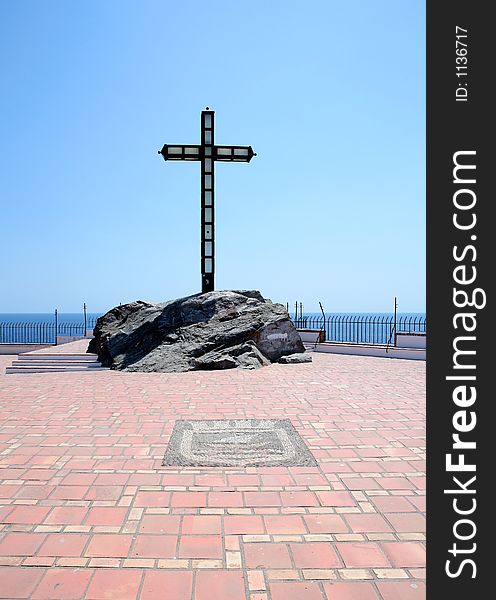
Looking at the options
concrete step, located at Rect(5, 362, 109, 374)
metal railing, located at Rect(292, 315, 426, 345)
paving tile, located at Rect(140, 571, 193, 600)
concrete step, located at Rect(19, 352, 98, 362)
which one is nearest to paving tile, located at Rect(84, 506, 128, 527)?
paving tile, located at Rect(140, 571, 193, 600)

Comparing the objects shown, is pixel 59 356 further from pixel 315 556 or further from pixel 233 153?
pixel 315 556

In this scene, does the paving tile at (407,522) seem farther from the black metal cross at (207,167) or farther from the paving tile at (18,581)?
the black metal cross at (207,167)

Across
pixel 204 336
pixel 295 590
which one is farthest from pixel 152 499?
pixel 204 336

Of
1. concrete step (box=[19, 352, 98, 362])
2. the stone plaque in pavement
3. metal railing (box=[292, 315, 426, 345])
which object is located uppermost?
metal railing (box=[292, 315, 426, 345])

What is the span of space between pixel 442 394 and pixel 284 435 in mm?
2956

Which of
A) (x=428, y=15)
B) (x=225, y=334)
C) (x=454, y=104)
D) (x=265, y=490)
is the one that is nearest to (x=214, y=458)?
(x=265, y=490)

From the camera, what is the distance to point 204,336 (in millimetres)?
10445

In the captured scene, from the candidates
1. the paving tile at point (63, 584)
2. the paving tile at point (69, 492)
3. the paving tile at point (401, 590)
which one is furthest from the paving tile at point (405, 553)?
the paving tile at point (69, 492)

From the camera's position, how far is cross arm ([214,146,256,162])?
40.8 ft

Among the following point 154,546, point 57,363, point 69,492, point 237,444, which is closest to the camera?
point 154,546

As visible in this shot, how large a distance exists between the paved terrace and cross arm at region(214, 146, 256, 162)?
8.57 meters

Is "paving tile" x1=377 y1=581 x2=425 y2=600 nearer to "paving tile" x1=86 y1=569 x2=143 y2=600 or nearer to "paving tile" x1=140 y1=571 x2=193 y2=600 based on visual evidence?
"paving tile" x1=140 y1=571 x2=193 y2=600

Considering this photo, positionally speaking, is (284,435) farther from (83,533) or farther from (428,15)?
(428,15)

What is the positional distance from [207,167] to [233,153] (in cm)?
85
